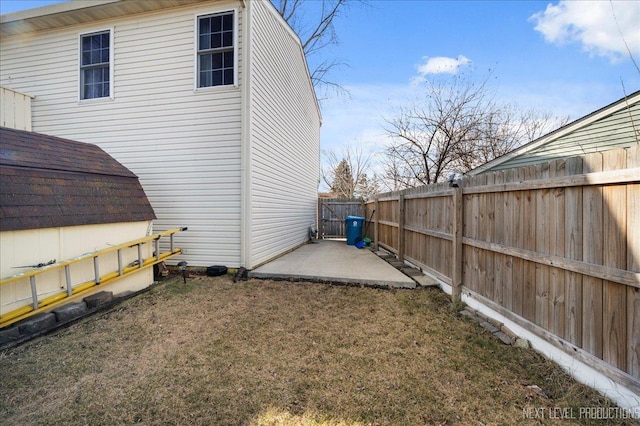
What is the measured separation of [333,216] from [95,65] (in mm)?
9172

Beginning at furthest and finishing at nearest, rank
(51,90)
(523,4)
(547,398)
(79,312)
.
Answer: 1. (523,4)
2. (51,90)
3. (79,312)
4. (547,398)

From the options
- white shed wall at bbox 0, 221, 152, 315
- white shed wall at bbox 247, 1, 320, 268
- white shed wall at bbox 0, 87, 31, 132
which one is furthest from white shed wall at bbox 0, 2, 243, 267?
white shed wall at bbox 0, 221, 152, 315

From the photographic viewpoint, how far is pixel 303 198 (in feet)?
35.1

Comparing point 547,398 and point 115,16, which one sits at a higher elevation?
point 115,16

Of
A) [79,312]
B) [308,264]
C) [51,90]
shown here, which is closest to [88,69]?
[51,90]

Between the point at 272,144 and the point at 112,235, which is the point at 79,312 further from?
the point at 272,144

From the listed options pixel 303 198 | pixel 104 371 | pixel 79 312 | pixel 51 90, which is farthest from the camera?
pixel 303 198

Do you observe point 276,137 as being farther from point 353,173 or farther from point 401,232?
point 353,173

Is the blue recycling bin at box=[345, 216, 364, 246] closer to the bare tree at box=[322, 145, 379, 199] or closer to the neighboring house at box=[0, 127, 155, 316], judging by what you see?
the neighboring house at box=[0, 127, 155, 316]

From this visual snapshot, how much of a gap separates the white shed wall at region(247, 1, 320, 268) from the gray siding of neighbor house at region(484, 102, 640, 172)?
21.0 ft

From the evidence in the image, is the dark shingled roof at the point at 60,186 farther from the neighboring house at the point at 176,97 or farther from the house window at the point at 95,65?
the house window at the point at 95,65

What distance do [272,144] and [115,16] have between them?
14.0 feet

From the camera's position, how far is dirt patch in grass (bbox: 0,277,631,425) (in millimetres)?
2092

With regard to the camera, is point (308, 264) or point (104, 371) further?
point (308, 264)
